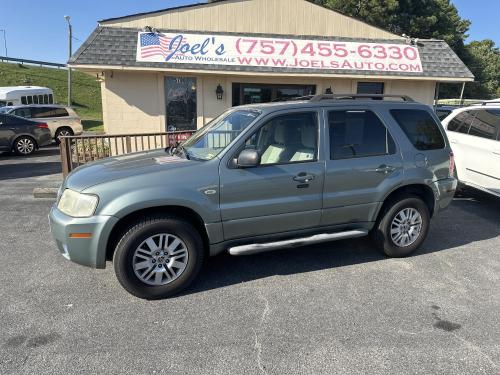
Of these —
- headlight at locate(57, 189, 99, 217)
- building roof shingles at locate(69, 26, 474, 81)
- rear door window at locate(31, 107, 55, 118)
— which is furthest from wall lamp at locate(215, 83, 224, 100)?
rear door window at locate(31, 107, 55, 118)

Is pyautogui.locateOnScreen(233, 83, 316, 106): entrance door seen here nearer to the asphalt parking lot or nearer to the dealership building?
the dealership building

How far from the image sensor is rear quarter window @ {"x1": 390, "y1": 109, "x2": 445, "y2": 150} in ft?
14.2

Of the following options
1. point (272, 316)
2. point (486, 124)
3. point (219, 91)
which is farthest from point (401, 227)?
point (219, 91)

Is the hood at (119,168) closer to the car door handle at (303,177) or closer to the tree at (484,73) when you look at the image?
the car door handle at (303,177)

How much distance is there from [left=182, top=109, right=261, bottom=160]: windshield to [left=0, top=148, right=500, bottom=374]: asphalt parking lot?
1319 millimetres

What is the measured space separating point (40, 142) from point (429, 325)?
14223mm

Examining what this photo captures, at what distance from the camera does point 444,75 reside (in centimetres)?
1052

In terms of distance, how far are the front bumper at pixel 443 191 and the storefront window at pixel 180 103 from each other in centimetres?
764

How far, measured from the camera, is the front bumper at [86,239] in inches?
126

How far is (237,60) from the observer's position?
998 cm

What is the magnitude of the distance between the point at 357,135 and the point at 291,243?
142 cm

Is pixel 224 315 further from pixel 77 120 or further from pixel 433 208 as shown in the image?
pixel 77 120

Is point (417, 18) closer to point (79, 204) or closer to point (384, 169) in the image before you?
point (384, 169)

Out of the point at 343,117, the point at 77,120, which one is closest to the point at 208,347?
the point at 343,117
